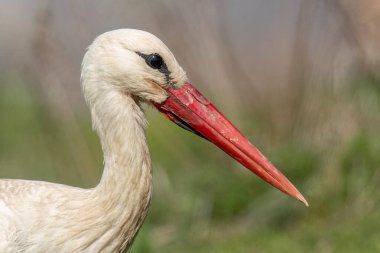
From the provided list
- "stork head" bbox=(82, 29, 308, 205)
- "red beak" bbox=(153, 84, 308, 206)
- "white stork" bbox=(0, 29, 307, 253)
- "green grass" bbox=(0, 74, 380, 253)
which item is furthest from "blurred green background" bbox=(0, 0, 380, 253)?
"white stork" bbox=(0, 29, 307, 253)

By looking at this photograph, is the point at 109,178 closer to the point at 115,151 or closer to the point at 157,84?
the point at 115,151

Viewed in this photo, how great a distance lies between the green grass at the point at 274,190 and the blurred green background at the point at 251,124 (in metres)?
0.01

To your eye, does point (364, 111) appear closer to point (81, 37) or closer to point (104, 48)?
point (81, 37)

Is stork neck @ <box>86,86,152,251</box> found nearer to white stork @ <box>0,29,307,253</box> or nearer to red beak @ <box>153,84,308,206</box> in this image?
white stork @ <box>0,29,307,253</box>

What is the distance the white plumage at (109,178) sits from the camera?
5.35 m

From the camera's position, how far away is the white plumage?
535 centimetres

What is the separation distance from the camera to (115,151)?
5.43 meters

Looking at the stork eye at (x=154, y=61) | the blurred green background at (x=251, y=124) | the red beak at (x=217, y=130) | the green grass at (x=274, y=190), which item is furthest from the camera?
the blurred green background at (x=251, y=124)

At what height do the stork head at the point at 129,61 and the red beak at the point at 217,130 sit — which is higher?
the stork head at the point at 129,61

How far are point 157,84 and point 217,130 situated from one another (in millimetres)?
390

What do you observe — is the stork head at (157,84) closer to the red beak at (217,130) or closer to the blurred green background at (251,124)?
the red beak at (217,130)

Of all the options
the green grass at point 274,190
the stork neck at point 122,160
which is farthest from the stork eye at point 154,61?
the green grass at point 274,190

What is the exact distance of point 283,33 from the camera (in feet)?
35.2

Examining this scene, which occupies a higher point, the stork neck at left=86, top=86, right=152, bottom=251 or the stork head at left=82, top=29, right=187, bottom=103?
the stork head at left=82, top=29, right=187, bottom=103
